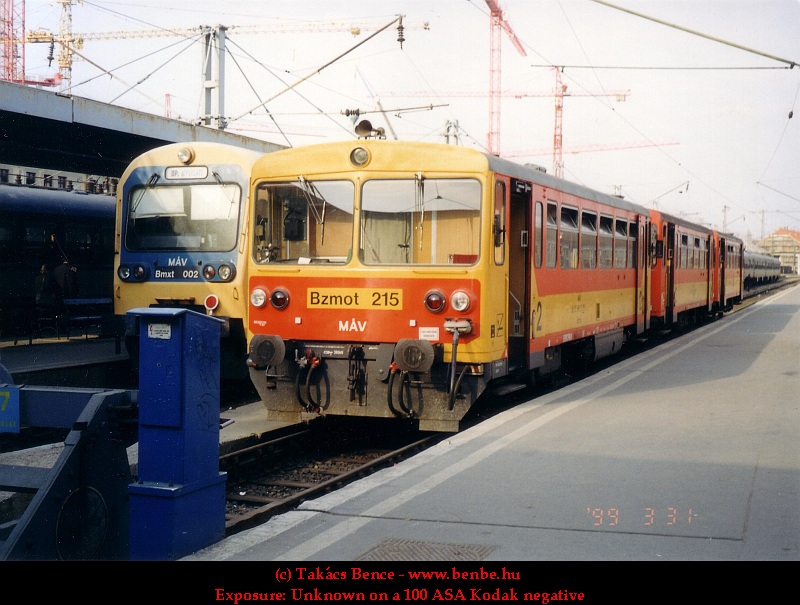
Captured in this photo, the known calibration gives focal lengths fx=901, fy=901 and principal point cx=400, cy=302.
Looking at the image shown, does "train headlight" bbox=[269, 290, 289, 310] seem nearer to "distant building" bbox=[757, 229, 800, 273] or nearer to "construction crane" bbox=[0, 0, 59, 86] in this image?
"construction crane" bbox=[0, 0, 59, 86]

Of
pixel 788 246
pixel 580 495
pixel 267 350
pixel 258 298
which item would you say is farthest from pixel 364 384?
pixel 788 246

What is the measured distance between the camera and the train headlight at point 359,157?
29.5 feet

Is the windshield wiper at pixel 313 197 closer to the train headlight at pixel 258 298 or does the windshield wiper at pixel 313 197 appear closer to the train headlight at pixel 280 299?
the train headlight at pixel 280 299

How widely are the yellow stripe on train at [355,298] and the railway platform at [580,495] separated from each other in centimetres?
150

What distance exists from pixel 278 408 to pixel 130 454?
1.91m

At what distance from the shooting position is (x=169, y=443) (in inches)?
194

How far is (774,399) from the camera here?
9.88 meters

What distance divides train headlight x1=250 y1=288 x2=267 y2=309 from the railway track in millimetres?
1406

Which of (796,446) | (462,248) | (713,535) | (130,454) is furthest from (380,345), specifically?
(713,535)

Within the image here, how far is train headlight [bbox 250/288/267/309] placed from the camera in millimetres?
Result: 9367

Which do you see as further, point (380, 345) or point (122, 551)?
point (380, 345)
